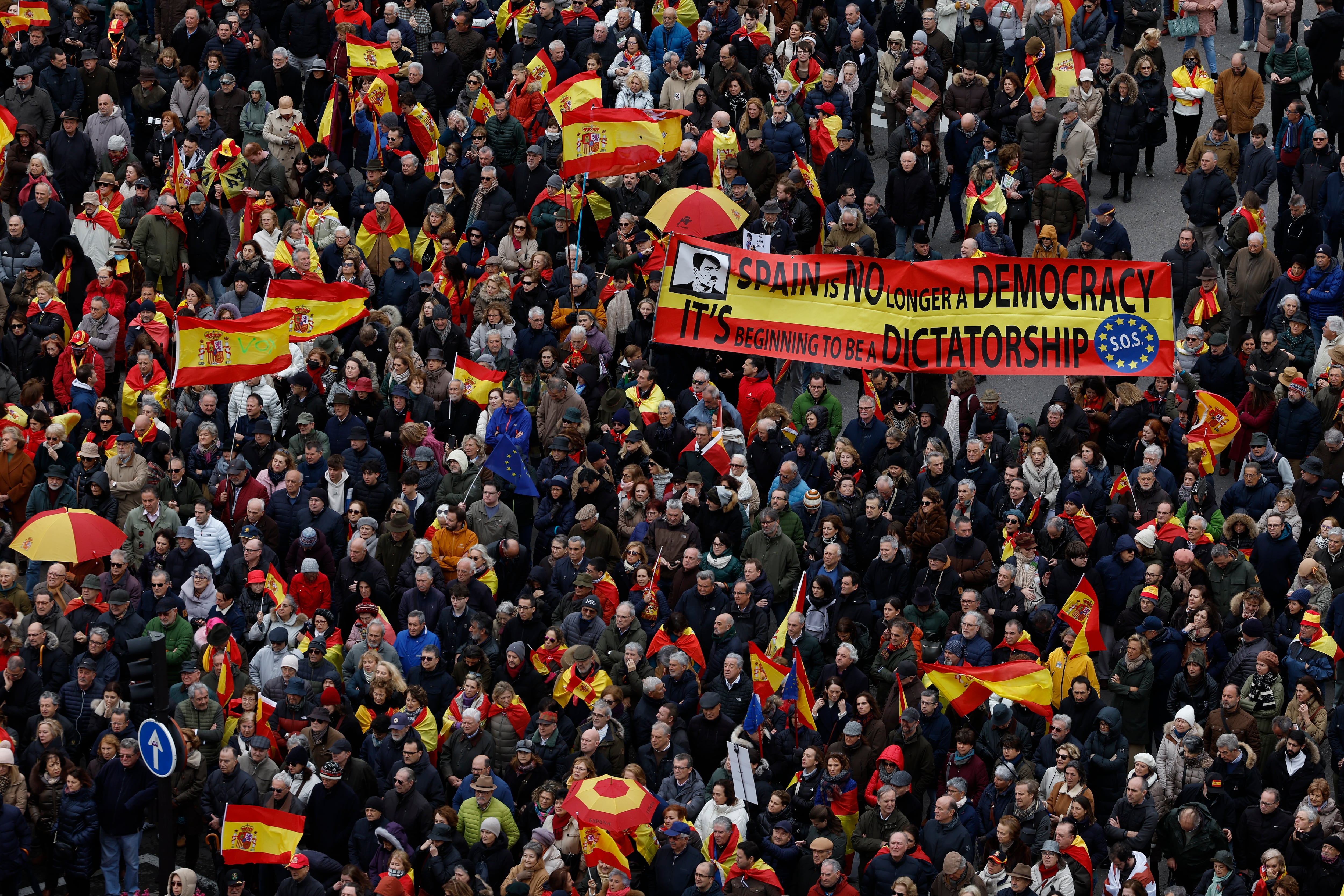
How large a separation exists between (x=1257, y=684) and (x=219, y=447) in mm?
9629

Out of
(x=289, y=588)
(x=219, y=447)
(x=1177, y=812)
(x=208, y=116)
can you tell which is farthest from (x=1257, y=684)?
(x=208, y=116)

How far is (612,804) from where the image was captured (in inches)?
747

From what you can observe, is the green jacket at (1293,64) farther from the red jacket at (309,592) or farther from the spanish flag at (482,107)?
the red jacket at (309,592)

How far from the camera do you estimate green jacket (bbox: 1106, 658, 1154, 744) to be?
20.6 meters

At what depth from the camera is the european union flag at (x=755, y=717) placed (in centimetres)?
2022

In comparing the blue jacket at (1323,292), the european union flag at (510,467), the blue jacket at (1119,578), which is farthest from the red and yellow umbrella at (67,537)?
the blue jacket at (1323,292)

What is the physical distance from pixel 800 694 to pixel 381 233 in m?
8.06

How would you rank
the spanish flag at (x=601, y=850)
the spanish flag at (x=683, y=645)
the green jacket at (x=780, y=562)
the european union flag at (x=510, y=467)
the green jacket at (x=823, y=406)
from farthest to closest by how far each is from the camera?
the green jacket at (x=823, y=406) < the european union flag at (x=510, y=467) < the green jacket at (x=780, y=562) < the spanish flag at (x=683, y=645) < the spanish flag at (x=601, y=850)

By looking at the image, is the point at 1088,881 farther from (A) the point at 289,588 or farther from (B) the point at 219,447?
(B) the point at 219,447

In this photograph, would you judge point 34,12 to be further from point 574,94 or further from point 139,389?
point 139,389

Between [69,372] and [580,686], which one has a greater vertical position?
[69,372]

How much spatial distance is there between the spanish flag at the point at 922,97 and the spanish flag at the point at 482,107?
3.59 metres

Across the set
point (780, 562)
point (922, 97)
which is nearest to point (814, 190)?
point (922, 97)

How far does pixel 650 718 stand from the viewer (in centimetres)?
2041
